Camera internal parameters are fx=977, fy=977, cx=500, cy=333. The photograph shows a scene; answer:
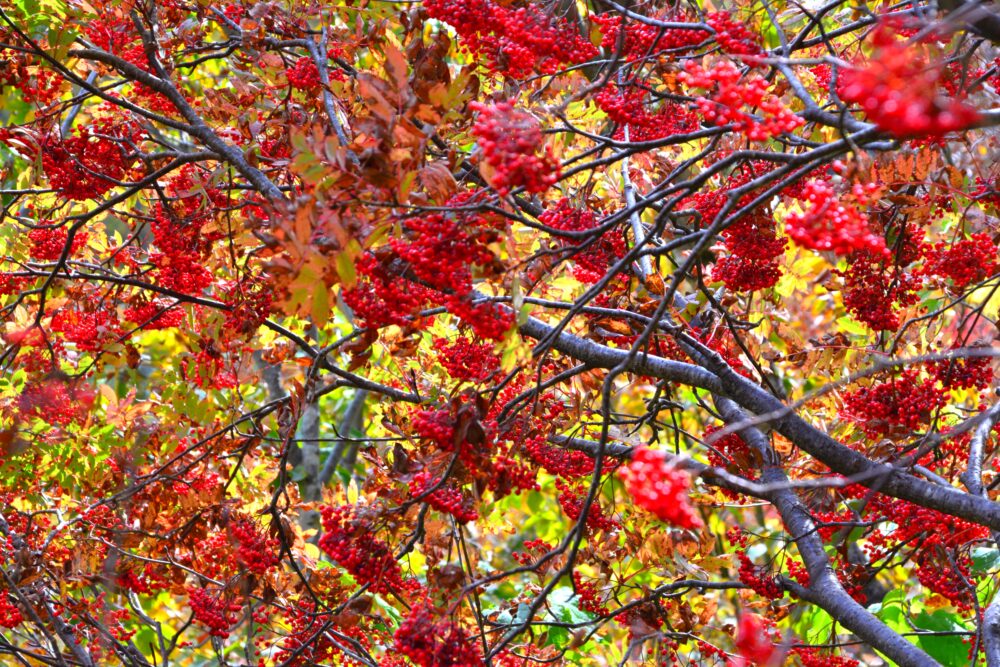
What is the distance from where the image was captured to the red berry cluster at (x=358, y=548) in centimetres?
Result: 274

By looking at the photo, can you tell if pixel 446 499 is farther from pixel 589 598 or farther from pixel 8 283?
pixel 8 283

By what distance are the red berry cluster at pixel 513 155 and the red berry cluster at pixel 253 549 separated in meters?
1.98

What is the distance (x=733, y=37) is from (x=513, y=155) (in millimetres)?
937

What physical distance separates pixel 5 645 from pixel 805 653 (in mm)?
2891

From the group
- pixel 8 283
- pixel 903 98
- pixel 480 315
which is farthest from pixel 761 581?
pixel 8 283

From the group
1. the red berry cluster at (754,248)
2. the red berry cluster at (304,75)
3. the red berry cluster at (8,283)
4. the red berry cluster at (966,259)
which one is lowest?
the red berry cluster at (8,283)

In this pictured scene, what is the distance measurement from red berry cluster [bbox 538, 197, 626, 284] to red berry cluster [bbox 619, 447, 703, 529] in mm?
A: 1186

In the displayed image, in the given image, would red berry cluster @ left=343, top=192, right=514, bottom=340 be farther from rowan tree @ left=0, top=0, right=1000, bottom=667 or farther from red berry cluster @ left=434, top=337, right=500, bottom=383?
red berry cluster @ left=434, top=337, right=500, bottom=383

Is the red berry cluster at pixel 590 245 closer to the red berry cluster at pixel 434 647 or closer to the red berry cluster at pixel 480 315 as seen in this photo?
the red berry cluster at pixel 480 315

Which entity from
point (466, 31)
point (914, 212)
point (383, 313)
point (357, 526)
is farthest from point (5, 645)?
point (914, 212)

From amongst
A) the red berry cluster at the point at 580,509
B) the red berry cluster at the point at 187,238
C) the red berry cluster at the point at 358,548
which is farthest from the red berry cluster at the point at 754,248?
the red berry cluster at the point at 187,238

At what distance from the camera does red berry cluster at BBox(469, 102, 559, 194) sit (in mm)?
2053

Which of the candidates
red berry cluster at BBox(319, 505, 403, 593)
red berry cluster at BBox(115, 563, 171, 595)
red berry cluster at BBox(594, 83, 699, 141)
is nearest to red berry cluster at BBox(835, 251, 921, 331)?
red berry cluster at BBox(594, 83, 699, 141)

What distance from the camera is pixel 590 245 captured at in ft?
9.50
